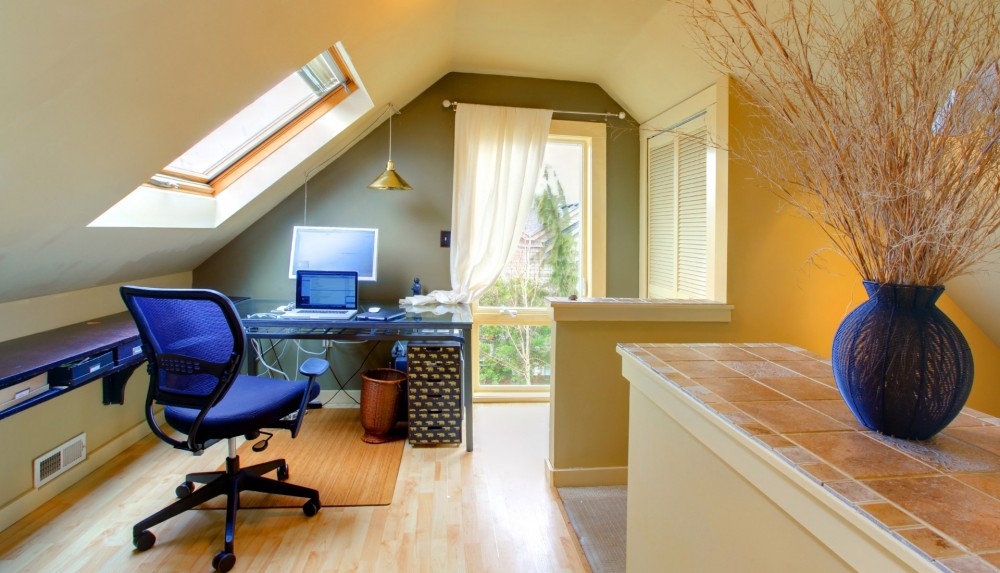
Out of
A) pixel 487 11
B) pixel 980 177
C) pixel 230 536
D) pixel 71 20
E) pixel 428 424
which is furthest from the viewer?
pixel 428 424

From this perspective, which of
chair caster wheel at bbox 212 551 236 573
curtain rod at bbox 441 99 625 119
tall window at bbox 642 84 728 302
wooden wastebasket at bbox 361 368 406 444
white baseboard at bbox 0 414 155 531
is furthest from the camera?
curtain rod at bbox 441 99 625 119

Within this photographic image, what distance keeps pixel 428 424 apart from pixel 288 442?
791mm

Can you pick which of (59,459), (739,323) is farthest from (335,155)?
(739,323)

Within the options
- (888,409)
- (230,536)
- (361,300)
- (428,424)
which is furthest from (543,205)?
(888,409)

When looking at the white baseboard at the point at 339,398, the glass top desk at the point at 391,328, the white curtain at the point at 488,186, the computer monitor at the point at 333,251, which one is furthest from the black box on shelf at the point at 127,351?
the white curtain at the point at 488,186

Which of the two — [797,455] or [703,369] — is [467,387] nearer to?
[703,369]

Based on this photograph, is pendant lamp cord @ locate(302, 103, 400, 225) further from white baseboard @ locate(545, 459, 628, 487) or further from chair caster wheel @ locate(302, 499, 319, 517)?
white baseboard @ locate(545, 459, 628, 487)

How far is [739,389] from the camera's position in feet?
3.34

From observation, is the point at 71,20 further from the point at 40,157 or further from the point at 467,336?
the point at 467,336

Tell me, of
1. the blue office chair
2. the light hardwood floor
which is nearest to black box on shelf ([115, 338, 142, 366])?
the blue office chair

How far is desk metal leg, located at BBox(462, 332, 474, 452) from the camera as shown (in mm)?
2709

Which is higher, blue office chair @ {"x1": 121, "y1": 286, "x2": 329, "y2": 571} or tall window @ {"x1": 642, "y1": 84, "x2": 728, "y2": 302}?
tall window @ {"x1": 642, "y1": 84, "x2": 728, "y2": 302}

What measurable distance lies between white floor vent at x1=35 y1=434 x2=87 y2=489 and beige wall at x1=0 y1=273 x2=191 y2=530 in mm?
23

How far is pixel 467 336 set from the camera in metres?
2.83
